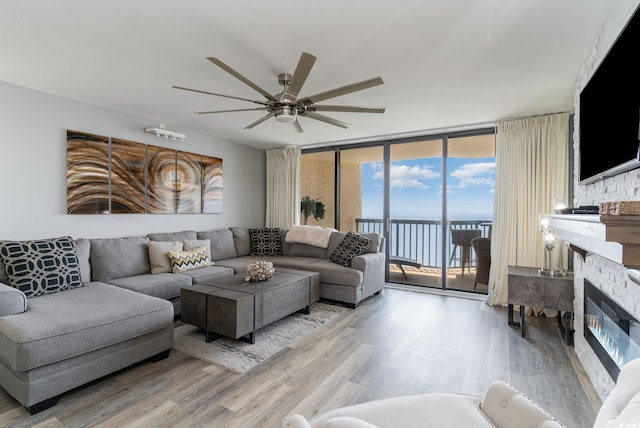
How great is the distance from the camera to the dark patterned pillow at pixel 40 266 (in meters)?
2.53

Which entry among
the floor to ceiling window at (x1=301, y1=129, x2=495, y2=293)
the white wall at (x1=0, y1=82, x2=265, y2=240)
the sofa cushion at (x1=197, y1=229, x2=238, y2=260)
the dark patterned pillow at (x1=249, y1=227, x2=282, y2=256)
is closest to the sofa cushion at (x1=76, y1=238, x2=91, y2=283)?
the white wall at (x1=0, y1=82, x2=265, y2=240)

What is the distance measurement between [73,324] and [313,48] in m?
2.47

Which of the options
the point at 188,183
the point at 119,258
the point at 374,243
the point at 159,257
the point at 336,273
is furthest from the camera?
the point at 188,183

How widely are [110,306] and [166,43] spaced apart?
196 centimetres

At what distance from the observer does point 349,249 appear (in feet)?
14.1

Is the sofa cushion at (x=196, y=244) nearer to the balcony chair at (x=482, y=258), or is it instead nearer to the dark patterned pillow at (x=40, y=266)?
the dark patterned pillow at (x=40, y=266)

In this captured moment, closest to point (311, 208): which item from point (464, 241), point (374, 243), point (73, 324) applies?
point (374, 243)

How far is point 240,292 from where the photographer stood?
112 inches

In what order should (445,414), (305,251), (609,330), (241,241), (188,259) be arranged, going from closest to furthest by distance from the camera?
(445,414) < (609,330) < (188,259) < (305,251) < (241,241)

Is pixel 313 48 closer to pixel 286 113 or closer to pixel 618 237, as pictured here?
pixel 286 113

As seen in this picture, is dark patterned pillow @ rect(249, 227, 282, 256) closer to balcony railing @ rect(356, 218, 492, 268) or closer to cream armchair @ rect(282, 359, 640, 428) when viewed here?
→ balcony railing @ rect(356, 218, 492, 268)

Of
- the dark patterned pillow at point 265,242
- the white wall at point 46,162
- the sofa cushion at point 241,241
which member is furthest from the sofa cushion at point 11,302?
the dark patterned pillow at point 265,242

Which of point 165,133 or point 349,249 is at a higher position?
point 165,133

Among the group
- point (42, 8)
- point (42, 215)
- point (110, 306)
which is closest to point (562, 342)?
point (110, 306)
